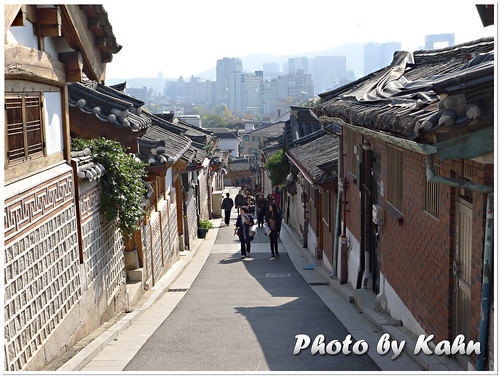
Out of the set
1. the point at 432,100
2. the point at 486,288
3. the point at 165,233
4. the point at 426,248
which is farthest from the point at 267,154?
the point at 486,288

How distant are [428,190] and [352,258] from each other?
656 centimetres

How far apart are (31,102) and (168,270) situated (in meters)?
11.3

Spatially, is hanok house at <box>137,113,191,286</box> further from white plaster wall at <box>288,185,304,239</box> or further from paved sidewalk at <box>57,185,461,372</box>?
white plaster wall at <box>288,185,304,239</box>

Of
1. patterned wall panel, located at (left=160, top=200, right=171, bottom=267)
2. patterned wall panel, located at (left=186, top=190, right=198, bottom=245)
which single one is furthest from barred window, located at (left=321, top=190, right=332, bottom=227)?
patterned wall panel, located at (left=186, top=190, right=198, bottom=245)

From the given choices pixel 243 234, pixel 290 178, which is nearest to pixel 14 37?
pixel 243 234

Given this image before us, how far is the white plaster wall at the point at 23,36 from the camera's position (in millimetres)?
7797

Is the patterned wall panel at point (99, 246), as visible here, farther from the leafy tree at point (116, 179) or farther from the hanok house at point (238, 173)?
the hanok house at point (238, 173)

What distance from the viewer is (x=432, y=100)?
280 inches

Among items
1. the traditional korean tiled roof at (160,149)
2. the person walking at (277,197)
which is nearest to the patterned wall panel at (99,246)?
the traditional korean tiled roof at (160,149)

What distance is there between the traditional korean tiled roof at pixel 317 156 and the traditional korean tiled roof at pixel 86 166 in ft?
23.5

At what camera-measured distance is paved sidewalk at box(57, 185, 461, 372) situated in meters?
8.25

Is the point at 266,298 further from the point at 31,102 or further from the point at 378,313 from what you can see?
the point at 31,102

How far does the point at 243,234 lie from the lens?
73.8 ft

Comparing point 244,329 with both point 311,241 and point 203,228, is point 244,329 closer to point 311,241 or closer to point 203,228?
point 311,241
